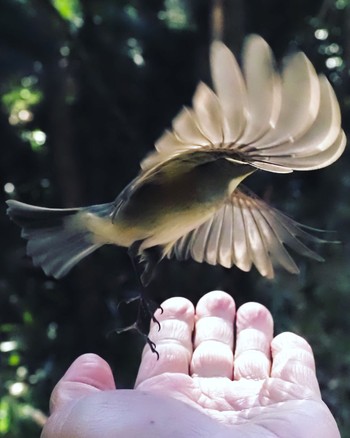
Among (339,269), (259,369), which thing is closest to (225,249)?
(259,369)

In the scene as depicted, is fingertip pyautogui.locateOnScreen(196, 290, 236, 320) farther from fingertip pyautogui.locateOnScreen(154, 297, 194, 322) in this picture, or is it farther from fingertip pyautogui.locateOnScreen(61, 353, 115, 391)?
fingertip pyautogui.locateOnScreen(61, 353, 115, 391)

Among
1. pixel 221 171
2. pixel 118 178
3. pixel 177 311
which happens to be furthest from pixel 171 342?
pixel 118 178

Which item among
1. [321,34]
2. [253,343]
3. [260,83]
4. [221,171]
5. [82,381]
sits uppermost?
[260,83]

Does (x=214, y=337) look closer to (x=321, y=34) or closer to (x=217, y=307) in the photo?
(x=217, y=307)

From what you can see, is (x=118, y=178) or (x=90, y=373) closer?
(x=90, y=373)

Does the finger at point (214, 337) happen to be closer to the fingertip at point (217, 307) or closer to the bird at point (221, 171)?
the fingertip at point (217, 307)
